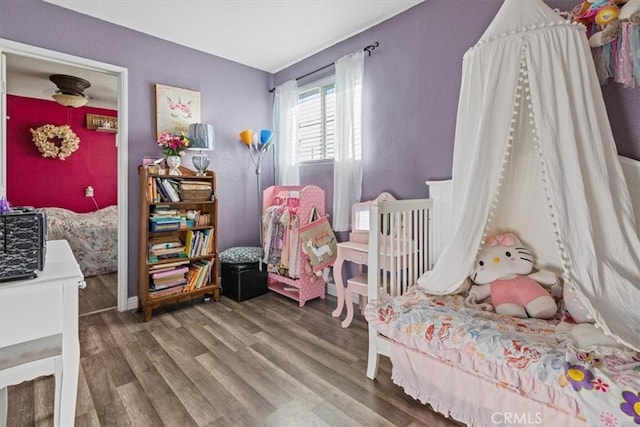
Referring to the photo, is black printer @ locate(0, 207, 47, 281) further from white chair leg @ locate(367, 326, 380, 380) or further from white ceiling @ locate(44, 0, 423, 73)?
white ceiling @ locate(44, 0, 423, 73)

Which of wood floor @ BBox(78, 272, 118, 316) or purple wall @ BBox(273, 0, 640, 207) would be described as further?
wood floor @ BBox(78, 272, 118, 316)

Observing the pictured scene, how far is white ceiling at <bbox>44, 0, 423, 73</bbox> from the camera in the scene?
7.94 ft

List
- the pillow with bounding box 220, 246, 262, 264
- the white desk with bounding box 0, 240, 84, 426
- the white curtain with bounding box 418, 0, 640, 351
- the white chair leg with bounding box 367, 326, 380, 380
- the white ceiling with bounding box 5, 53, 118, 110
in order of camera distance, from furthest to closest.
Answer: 1. the white ceiling with bounding box 5, 53, 118, 110
2. the pillow with bounding box 220, 246, 262, 264
3. the white chair leg with bounding box 367, 326, 380, 380
4. the white curtain with bounding box 418, 0, 640, 351
5. the white desk with bounding box 0, 240, 84, 426

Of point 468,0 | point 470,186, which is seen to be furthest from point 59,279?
point 468,0

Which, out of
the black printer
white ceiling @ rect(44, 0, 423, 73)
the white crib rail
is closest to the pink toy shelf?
A: the white crib rail

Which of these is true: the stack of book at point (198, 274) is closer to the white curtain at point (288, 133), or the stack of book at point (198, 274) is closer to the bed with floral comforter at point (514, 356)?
the white curtain at point (288, 133)

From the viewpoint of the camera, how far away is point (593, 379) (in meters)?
1.04

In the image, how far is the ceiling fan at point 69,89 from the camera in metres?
3.74

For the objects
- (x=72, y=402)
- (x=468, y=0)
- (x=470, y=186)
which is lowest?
(x=72, y=402)

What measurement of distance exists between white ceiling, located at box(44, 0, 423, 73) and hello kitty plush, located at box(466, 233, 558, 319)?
1990 mm

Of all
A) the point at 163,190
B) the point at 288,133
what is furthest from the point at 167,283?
the point at 288,133

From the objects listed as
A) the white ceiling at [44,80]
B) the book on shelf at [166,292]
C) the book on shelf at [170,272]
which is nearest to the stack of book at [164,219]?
the book on shelf at [170,272]

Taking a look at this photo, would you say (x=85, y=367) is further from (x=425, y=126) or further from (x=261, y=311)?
(x=425, y=126)

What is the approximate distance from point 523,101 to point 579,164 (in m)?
0.52
